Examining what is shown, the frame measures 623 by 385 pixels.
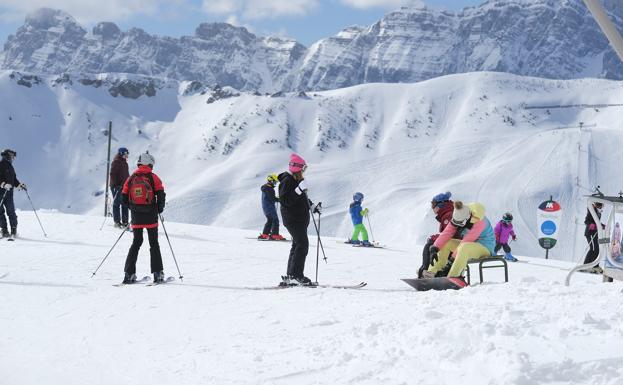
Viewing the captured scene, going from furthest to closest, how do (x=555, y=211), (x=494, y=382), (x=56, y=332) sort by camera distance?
(x=555, y=211), (x=56, y=332), (x=494, y=382)

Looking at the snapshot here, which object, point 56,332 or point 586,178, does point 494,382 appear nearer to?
Result: point 56,332

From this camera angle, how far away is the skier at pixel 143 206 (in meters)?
8.12

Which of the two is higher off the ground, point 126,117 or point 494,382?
point 126,117

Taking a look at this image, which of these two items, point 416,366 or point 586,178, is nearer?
point 416,366

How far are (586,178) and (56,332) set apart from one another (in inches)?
3143

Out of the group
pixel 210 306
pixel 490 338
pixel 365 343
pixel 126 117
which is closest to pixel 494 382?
pixel 490 338

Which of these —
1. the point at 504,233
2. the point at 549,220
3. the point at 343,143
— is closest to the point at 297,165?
the point at 504,233

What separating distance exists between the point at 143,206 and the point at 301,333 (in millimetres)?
3726

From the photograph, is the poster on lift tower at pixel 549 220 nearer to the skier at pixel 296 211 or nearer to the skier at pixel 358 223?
the skier at pixel 358 223

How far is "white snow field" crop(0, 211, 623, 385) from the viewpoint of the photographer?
391cm

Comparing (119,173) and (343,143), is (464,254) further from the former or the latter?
(343,143)

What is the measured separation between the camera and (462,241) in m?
7.73

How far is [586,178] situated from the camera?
76375 millimetres

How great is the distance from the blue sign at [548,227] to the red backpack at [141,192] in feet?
62.6
